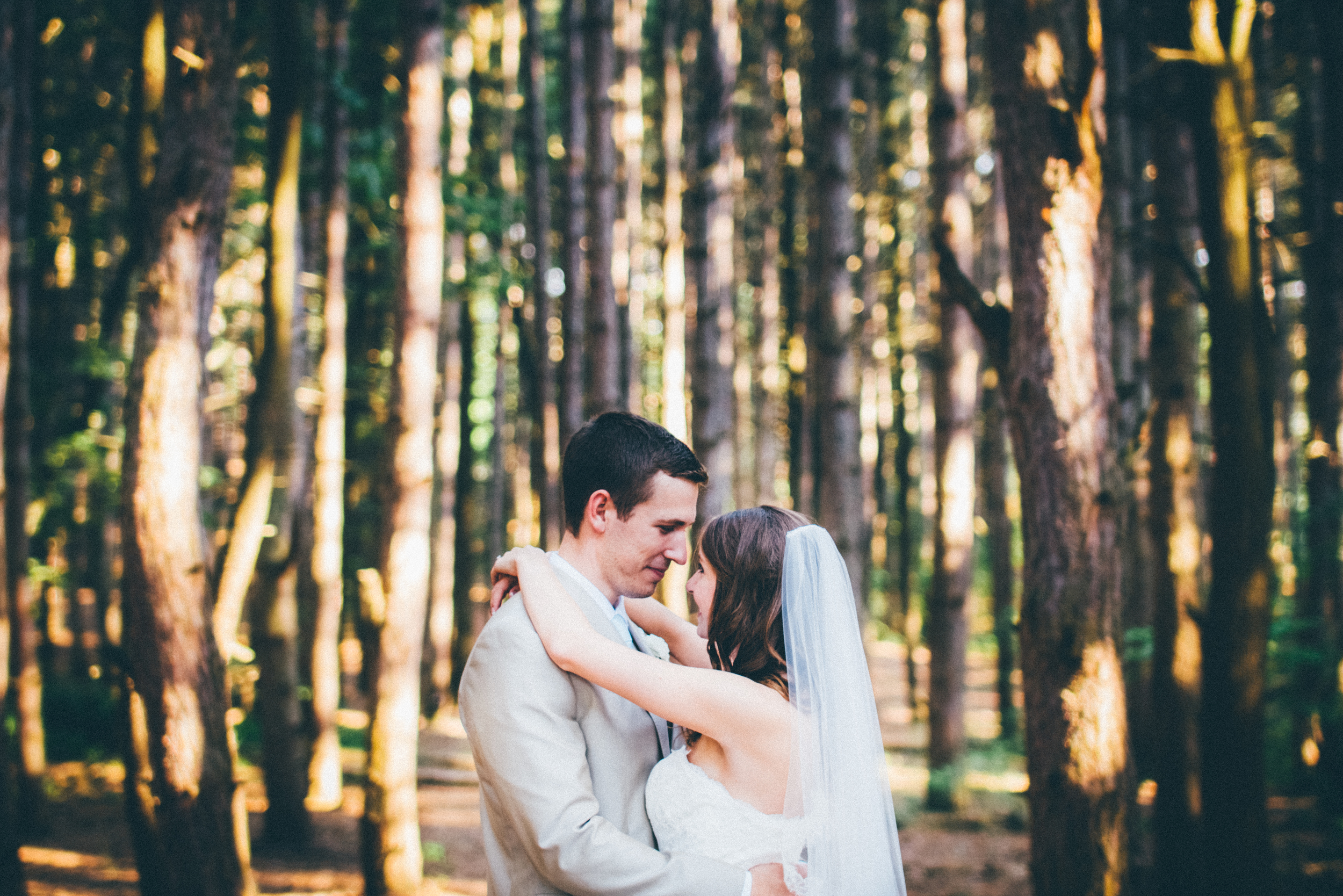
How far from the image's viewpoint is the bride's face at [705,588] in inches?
99.2

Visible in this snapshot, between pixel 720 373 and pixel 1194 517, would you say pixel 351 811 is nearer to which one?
pixel 720 373

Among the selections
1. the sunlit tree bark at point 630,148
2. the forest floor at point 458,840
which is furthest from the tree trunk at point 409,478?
the sunlit tree bark at point 630,148

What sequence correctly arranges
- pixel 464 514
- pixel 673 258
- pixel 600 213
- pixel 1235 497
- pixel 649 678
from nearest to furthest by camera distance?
pixel 649 678 → pixel 1235 497 → pixel 600 213 → pixel 673 258 → pixel 464 514

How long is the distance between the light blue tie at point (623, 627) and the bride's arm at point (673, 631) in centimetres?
44

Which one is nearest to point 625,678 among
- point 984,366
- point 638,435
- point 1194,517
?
point 638,435

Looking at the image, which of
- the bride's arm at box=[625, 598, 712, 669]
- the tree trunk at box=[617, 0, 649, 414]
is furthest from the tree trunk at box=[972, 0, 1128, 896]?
the tree trunk at box=[617, 0, 649, 414]

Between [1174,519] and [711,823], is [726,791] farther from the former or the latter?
[1174,519]

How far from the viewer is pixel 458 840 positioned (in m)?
7.29

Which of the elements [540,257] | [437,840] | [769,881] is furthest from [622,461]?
[540,257]

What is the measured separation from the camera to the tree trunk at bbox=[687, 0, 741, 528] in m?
7.38

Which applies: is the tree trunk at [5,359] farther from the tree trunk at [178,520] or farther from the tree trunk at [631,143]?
the tree trunk at [631,143]

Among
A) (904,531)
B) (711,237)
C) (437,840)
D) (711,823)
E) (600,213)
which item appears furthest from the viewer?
(904,531)

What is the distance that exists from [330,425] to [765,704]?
6.17m

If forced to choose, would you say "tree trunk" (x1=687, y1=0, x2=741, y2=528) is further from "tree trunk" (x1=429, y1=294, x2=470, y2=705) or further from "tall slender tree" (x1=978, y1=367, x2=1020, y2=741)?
"tall slender tree" (x1=978, y1=367, x2=1020, y2=741)
